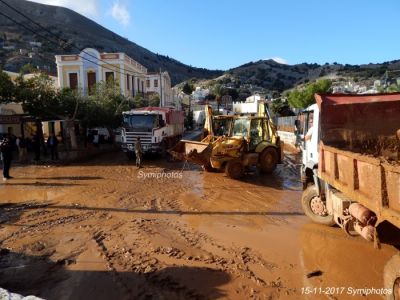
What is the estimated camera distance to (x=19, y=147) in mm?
21156

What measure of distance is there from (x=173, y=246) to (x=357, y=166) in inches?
147

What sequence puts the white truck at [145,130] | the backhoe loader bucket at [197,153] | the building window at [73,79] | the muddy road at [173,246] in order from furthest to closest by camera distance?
the building window at [73,79] < the white truck at [145,130] < the backhoe loader bucket at [197,153] < the muddy road at [173,246]

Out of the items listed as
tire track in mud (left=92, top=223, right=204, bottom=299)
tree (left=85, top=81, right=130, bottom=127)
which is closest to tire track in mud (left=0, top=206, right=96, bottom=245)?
tire track in mud (left=92, top=223, right=204, bottom=299)

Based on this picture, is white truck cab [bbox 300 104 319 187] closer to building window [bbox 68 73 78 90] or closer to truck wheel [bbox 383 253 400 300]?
truck wheel [bbox 383 253 400 300]

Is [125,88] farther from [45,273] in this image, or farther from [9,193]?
[45,273]

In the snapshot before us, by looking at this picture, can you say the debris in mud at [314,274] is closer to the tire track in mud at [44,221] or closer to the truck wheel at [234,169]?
the tire track in mud at [44,221]

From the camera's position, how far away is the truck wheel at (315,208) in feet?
27.5

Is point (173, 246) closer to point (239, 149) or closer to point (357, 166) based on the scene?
point (357, 166)

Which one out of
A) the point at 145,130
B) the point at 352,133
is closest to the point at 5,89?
the point at 145,130

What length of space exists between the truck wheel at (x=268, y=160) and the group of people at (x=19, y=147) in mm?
9750

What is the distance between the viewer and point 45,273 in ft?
20.6

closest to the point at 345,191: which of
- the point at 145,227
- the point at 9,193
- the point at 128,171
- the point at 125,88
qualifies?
the point at 145,227

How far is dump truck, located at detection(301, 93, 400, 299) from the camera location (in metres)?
4.38
